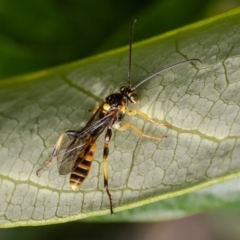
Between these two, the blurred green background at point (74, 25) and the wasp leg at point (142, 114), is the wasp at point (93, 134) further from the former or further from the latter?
the blurred green background at point (74, 25)

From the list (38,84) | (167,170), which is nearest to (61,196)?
(167,170)

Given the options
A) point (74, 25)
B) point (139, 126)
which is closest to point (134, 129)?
point (139, 126)

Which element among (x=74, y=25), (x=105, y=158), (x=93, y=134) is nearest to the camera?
(x=105, y=158)

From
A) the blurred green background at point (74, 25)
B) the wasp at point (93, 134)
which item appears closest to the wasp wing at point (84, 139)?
the wasp at point (93, 134)

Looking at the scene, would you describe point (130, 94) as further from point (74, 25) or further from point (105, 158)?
point (74, 25)

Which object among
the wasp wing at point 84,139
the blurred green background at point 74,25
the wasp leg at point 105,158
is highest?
the blurred green background at point 74,25

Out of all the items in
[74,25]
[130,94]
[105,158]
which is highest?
[74,25]

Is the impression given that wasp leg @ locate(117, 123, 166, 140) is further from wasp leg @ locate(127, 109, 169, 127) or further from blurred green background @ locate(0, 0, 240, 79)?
blurred green background @ locate(0, 0, 240, 79)
